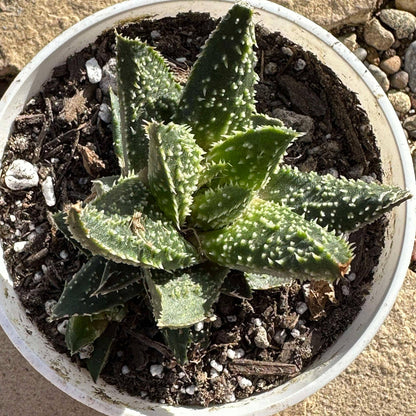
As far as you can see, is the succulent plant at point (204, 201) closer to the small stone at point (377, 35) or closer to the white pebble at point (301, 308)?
the white pebble at point (301, 308)

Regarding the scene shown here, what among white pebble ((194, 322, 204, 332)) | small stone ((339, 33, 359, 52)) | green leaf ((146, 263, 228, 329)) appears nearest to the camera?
green leaf ((146, 263, 228, 329))

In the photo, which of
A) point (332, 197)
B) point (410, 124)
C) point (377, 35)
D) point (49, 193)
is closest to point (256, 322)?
point (332, 197)

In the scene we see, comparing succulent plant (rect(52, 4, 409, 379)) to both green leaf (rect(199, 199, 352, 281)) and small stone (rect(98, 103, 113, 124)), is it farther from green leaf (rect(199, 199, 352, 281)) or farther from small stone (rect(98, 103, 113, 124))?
small stone (rect(98, 103, 113, 124))

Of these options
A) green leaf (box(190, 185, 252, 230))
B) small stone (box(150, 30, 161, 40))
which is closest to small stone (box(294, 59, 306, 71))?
small stone (box(150, 30, 161, 40))

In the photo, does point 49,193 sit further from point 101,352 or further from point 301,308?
point 301,308

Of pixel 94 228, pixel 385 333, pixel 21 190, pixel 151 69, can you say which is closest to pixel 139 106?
pixel 151 69
